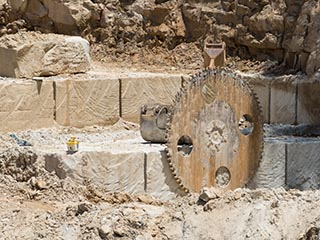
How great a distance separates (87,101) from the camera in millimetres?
18797

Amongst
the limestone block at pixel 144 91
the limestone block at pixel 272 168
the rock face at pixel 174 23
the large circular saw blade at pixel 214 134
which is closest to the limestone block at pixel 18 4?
the rock face at pixel 174 23

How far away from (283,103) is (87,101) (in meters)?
4.70

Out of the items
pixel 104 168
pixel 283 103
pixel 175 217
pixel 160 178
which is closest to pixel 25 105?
pixel 104 168

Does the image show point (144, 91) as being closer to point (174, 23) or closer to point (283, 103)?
point (283, 103)

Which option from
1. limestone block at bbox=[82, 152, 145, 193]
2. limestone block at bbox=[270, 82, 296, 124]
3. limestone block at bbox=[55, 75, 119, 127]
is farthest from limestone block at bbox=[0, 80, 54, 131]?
limestone block at bbox=[270, 82, 296, 124]

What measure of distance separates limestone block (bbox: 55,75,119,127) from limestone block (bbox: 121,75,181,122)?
0.74ft

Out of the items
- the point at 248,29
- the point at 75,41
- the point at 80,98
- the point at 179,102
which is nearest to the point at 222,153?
the point at 179,102

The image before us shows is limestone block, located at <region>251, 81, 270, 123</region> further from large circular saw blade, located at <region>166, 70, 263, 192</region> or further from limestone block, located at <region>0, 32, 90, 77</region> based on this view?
limestone block, located at <region>0, 32, 90, 77</region>

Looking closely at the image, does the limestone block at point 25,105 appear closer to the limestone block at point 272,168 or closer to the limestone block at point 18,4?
the limestone block at point 18,4

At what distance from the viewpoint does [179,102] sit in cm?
1617

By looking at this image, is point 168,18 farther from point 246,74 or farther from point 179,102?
point 179,102

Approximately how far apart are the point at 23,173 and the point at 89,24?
27.8 ft

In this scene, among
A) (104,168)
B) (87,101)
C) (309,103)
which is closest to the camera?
(104,168)

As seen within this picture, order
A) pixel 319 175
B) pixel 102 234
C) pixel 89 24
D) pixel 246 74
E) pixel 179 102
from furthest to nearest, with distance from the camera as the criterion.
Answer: pixel 89 24, pixel 246 74, pixel 319 175, pixel 179 102, pixel 102 234
